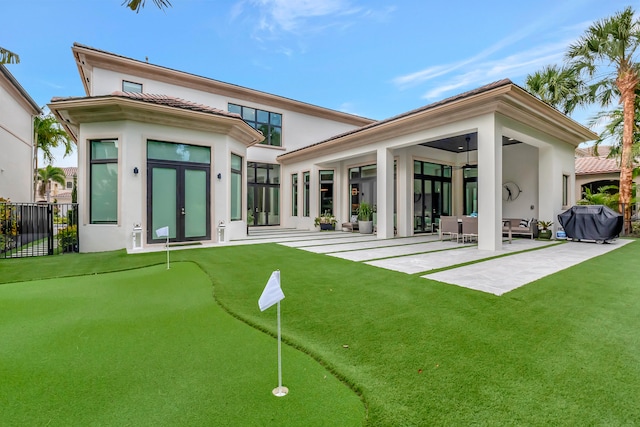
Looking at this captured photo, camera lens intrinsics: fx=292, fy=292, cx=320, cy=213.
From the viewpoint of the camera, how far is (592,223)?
31.9 ft

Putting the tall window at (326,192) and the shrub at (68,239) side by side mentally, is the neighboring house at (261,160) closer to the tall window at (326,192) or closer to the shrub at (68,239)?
the tall window at (326,192)

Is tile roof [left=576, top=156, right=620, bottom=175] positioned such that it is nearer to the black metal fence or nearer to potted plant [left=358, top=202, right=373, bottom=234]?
potted plant [left=358, top=202, right=373, bottom=234]

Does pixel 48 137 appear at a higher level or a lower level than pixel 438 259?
higher

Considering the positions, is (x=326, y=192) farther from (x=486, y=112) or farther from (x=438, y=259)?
(x=438, y=259)

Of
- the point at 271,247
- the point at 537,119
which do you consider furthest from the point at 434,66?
the point at 271,247

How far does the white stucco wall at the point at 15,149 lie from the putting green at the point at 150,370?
1368cm

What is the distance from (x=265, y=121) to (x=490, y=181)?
1316cm

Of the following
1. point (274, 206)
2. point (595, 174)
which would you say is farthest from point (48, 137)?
point (595, 174)

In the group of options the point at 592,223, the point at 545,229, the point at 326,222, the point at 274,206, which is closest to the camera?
the point at 592,223

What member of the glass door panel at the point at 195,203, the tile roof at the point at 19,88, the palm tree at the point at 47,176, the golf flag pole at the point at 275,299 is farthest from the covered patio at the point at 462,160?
the palm tree at the point at 47,176

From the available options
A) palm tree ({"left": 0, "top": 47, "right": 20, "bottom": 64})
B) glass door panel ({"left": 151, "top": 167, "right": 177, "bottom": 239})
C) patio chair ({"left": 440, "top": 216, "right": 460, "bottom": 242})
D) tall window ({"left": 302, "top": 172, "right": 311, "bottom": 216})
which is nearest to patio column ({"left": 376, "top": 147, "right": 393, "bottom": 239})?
patio chair ({"left": 440, "top": 216, "right": 460, "bottom": 242})

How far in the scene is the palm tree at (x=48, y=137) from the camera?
2066cm

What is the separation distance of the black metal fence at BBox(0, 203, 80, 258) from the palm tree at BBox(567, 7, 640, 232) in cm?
1893

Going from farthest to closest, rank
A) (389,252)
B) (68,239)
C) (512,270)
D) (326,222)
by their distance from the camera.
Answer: (326,222), (68,239), (389,252), (512,270)
